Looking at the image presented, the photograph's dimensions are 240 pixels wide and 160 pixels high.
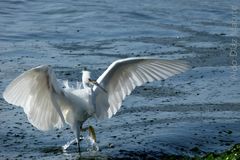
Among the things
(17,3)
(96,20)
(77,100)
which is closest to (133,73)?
(77,100)

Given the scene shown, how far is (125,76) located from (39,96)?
55.2 inches

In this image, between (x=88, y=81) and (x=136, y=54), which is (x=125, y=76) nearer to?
(x=88, y=81)

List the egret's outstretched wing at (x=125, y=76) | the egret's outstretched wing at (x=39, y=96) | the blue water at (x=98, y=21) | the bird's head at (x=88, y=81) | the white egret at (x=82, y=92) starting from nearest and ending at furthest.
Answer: the egret's outstretched wing at (x=39, y=96), the white egret at (x=82, y=92), the egret's outstretched wing at (x=125, y=76), the bird's head at (x=88, y=81), the blue water at (x=98, y=21)

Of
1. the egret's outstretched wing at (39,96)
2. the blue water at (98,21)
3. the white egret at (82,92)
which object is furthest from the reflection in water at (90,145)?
the blue water at (98,21)

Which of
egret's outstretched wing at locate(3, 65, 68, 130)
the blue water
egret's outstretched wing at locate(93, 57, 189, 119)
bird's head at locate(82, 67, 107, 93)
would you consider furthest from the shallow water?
bird's head at locate(82, 67, 107, 93)

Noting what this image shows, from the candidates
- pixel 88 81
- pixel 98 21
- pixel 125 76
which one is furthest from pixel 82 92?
pixel 98 21

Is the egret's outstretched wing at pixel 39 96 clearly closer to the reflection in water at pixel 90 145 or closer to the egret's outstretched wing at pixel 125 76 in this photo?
the reflection in water at pixel 90 145

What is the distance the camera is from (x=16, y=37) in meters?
19.2

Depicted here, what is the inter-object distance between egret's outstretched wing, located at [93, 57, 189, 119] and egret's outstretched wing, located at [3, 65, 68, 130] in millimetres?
651

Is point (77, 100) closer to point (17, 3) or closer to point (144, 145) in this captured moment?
point (144, 145)

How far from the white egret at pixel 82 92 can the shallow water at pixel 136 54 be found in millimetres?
574

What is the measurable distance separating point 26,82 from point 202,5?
1824cm

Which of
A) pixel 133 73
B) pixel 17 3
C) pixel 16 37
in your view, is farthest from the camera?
pixel 17 3

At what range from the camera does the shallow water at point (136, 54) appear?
1117 centimetres
